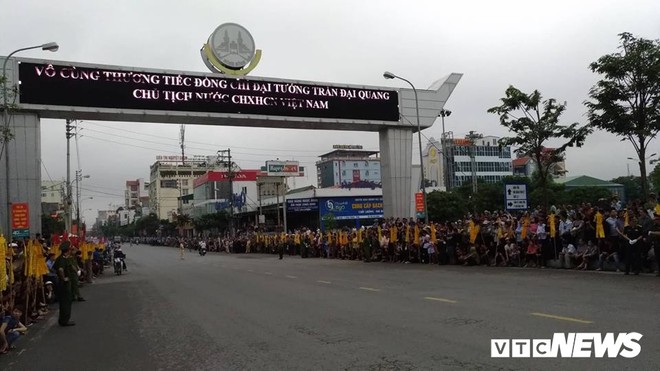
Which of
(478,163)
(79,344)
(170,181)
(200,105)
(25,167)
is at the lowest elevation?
(79,344)

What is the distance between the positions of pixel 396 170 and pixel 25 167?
17.9 meters

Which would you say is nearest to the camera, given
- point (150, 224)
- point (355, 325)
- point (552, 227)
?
point (355, 325)

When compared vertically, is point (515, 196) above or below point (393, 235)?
above

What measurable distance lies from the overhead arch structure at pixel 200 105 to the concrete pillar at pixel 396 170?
5 centimetres

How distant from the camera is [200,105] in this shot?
26.8 meters

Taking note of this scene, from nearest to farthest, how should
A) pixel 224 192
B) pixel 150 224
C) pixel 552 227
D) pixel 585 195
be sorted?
1. pixel 552 227
2. pixel 585 195
3. pixel 224 192
4. pixel 150 224

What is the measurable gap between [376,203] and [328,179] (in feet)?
169

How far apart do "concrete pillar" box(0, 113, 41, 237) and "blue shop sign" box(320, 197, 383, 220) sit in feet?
146

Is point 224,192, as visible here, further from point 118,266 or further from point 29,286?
point 29,286

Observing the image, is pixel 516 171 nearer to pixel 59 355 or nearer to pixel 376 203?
pixel 376 203

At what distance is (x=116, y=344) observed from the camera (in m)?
9.38

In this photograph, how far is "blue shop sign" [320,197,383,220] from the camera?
6750 centimetres

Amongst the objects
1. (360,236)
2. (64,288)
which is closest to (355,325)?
(64,288)

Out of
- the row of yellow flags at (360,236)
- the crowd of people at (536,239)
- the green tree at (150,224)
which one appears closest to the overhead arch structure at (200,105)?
the row of yellow flags at (360,236)
